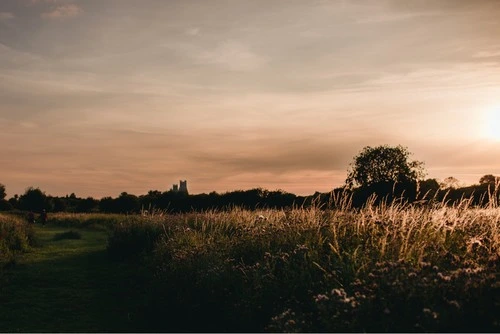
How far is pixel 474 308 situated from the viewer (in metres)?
5.62

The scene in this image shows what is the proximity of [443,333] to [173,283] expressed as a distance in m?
6.23

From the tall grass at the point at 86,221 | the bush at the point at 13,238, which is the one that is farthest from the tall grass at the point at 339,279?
the tall grass at the point at 86,221

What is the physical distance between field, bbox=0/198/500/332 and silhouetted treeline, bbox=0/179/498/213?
4555 mm

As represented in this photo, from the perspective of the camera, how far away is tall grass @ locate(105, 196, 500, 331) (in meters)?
5.73

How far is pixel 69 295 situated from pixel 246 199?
3354 centimetres

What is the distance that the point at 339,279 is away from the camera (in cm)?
769

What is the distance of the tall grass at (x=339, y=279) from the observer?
18.8 ft

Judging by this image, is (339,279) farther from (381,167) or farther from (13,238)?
(381,167)

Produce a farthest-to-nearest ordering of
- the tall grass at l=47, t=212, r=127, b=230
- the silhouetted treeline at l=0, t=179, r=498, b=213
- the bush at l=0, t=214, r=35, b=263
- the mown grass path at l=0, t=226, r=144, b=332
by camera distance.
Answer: the tall grass at l=47, t=212, r=127, b=230
the silhouetted treeline at l=0, t=179, r=498, b=213
the bush at l=0, t=214, r=35, b=263
the mown grass path at l=0, t=226, r=144, b=332

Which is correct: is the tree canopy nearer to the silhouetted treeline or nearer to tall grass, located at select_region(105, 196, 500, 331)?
the silhouetted treeline

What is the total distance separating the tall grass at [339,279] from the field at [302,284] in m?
0.02

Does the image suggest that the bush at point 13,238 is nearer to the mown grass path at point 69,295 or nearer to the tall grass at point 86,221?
the mown grass path at point 69,295

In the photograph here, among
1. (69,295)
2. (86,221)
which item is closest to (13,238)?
(69,295)

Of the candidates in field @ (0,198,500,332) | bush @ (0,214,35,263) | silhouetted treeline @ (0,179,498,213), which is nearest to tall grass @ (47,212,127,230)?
silhouetted treeline @ (0,179,498,213)
